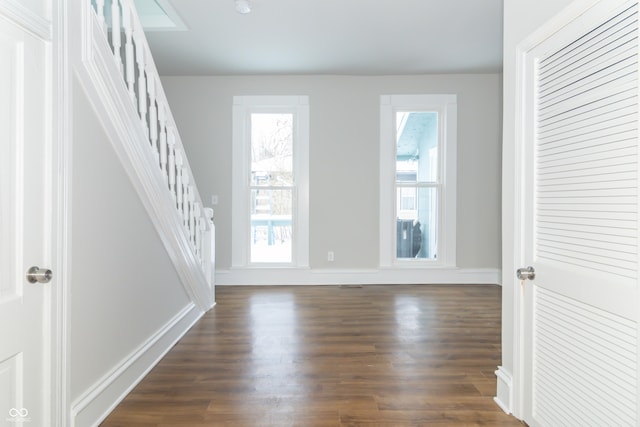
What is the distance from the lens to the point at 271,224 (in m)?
5.36

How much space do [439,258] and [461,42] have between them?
Answer: 105 inches

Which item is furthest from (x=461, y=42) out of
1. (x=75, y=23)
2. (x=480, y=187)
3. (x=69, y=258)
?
(x=69, y=258)

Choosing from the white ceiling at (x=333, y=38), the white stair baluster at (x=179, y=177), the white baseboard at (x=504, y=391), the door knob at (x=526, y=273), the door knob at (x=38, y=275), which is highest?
the white ceiling at (x=333, y=38)

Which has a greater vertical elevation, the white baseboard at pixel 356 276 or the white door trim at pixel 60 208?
the white door trim at pixel 60 208

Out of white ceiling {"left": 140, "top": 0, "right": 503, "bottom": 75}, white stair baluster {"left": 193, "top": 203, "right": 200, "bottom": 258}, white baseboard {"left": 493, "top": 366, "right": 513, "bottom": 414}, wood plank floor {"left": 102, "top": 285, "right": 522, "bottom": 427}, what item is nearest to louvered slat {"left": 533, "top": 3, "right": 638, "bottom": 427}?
white baseboard {"left": 493, "top": 366, "right": 513, "bottom": 414}

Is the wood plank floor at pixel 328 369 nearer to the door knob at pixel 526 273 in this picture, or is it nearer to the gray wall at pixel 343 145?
the door knob at pixel 526 273

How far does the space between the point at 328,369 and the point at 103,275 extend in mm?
1463

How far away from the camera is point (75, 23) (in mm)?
1696

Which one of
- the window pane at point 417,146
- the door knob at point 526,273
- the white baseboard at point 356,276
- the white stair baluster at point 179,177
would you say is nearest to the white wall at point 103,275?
the white stair baluster at point 179,177

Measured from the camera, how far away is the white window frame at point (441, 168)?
530 cm

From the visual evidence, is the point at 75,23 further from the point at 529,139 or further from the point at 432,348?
the point at 432,348

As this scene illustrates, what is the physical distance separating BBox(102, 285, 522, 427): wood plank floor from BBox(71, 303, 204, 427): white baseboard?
0.05 meters

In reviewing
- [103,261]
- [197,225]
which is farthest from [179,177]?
[103,261]

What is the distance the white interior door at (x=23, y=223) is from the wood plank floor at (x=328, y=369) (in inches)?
27.6
